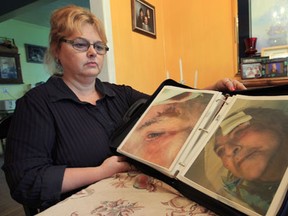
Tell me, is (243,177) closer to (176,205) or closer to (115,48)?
(176,205)

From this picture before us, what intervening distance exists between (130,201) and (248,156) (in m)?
0.21

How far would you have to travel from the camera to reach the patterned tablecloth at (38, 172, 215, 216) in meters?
0.39

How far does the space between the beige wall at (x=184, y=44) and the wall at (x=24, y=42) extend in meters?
2.83

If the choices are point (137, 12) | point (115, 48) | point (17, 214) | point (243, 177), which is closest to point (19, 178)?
point (243, 177)

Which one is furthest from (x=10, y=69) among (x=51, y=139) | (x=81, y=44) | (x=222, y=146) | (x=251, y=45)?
(x=222, y=146)

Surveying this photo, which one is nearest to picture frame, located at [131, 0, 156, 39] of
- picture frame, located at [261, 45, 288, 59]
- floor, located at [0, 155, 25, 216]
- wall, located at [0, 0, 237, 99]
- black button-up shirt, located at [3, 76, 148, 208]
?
wall, located at [0, 0, 237, 99]

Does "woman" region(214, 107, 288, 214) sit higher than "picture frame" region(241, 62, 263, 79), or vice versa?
"picture frame" region(241, 62, 263, 79)

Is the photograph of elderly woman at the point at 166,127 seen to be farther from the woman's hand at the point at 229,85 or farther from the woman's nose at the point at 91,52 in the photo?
the woman's nose at the point at 91,52

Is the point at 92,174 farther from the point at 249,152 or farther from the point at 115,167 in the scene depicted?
the point at 249,152

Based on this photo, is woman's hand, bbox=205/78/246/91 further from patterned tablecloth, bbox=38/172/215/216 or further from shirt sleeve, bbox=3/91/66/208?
shirt sleeve, bbox=3/91/66/208

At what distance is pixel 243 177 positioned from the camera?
1.11 ft

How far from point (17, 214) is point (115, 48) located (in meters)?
1.45

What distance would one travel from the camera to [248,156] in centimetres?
35

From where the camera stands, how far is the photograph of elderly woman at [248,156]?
0.31 meters
